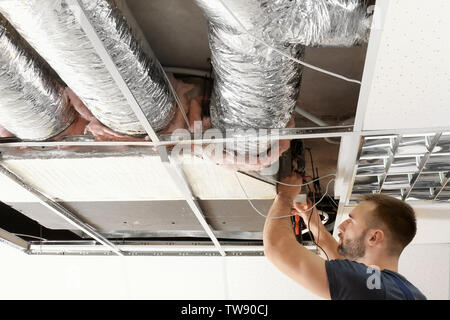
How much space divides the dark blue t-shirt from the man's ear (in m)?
0.14

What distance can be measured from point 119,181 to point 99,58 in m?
0.86

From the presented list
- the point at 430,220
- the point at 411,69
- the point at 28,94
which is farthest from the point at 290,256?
the point at 430,220

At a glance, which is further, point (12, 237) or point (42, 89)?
point (12, 237)

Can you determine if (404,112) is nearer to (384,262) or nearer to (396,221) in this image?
(396,221)

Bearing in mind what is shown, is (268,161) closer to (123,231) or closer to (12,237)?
(123,231)

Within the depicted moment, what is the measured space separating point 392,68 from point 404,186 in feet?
3.15

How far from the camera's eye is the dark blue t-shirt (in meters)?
1.31

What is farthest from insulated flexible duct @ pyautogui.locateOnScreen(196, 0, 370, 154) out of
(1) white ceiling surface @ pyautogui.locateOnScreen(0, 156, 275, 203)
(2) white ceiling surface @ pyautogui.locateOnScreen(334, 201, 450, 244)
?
(2) white ceiling surface @ pyautogui.locateOnScreen(334, 201, 450, 244)

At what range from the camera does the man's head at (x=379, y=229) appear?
1526 mm

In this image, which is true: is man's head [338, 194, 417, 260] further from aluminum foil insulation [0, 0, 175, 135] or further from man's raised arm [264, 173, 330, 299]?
aluminum foil insulation [0, 0, 175, 135]

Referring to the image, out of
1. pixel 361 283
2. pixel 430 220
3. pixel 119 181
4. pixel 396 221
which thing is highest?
pixel 119 181

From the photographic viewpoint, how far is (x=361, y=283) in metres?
1.35

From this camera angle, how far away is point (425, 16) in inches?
42.0
